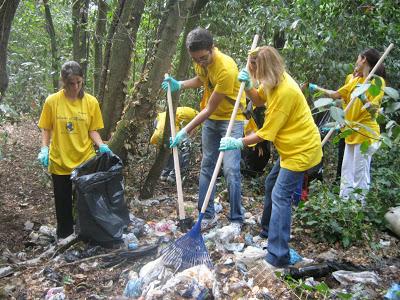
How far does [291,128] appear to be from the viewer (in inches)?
125

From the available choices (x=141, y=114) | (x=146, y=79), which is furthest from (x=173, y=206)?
(x=146, y=79)

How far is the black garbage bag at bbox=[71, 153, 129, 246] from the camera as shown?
3.53m

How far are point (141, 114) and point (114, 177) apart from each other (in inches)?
34.8

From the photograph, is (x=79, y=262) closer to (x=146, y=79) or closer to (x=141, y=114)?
(x=141, y=114)

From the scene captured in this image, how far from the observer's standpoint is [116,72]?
449 cm

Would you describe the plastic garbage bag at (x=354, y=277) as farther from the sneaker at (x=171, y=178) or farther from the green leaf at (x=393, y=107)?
the sneaker at (x=171, y=178)

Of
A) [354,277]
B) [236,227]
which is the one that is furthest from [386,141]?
[236,227]

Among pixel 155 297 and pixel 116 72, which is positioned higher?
pixel 116 72

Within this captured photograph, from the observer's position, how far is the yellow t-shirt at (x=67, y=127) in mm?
3766

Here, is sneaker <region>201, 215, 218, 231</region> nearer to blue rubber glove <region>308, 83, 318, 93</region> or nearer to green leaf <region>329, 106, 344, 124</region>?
→ blue rubber glove <region>308, 83, 318, 93</region>

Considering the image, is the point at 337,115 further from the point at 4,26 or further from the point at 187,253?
the point at 4,26

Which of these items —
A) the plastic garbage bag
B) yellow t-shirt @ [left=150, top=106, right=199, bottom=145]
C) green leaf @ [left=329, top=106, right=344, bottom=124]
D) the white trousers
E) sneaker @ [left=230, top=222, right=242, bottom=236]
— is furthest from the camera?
yellow t-shirt @ [left=150, top=106, right=199, bottom=145]

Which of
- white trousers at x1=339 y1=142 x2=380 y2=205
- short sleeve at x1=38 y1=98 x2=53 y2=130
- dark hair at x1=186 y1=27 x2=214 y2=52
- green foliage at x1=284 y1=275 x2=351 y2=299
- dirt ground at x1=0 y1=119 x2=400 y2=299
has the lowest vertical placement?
dirt ground at x1=0 y1=119 x2=400 y2=299

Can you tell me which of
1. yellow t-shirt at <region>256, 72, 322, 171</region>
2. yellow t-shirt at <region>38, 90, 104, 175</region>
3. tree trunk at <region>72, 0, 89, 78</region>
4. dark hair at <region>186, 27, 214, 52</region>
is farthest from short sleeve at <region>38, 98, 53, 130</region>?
tree trunk at <region>72, 0, 89, 78</region>
